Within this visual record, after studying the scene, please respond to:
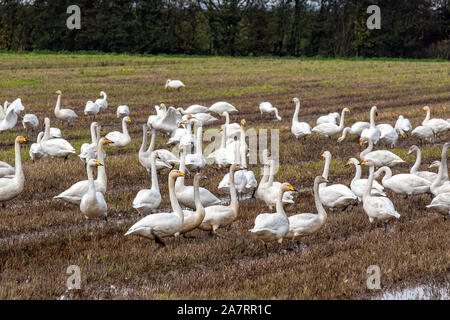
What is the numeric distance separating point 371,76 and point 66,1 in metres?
35.0

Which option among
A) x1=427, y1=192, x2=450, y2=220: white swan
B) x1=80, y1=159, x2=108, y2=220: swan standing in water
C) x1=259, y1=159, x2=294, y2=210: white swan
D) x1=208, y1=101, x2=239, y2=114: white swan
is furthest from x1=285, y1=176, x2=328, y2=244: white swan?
x1=208, y1=101, x2=239, y2=114: white swan

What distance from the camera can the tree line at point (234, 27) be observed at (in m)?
59.4

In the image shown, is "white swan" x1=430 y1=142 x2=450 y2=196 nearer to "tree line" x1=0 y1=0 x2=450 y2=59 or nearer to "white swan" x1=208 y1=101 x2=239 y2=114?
"white swan" x1=208 y1=101 x2=239 y2=114

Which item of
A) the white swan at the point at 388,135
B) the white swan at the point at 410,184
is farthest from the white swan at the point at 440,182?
the white swan at the point at 388,135

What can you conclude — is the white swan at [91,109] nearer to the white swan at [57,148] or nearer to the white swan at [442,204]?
the white swan at [57,148]

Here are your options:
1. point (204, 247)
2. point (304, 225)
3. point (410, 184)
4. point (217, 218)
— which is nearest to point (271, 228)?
point (304, 225)

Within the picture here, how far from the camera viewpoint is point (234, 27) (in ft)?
204

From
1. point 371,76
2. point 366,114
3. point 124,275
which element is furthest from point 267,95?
point 124,275

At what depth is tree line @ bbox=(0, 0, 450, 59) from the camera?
5944cm

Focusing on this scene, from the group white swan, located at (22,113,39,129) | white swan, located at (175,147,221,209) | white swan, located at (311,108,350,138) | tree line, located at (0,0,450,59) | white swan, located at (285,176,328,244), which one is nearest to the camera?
white swan, located at (285,176,328,244)

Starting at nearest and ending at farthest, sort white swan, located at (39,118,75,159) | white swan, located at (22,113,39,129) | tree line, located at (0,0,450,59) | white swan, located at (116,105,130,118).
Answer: white swan, located at (39,118,75,159)
white swan, located at (22,113,39,129)
white swan, located at (116,105,130,118)
tree line, located at (0,0,450,59)

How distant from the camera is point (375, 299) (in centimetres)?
593

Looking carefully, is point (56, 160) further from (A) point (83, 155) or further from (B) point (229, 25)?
(B) point (229, 25)
